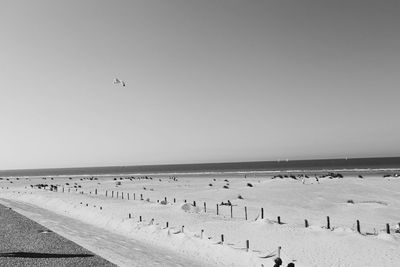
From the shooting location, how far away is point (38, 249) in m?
25.6

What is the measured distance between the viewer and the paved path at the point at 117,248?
77.6 feet

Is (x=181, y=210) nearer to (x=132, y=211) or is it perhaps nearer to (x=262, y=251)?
(x=132, y=211)

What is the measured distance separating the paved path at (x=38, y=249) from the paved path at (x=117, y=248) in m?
1.19

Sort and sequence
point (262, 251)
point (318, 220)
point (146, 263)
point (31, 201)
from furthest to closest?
point (31, 201), point (318, 220), point (262, 251), point (146, 263)

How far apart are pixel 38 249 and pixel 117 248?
5.39 meters

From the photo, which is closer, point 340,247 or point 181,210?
point 340,247

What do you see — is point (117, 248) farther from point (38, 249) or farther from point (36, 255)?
point (36, 255)

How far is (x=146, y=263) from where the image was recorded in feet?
76.0

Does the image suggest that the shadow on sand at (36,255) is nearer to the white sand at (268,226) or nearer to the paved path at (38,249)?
the paved path at (38,249)

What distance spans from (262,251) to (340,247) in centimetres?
517

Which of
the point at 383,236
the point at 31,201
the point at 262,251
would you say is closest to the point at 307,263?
the point at 262,251

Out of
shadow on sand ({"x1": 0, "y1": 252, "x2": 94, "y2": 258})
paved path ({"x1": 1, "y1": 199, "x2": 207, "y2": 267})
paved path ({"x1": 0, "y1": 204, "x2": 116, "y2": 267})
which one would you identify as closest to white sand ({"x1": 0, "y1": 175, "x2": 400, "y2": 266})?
paved path ({"x1": 1, "y1": 199, "x2": 207, "y2": 267})

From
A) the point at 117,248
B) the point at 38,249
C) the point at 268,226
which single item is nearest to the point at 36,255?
the point at 38,249

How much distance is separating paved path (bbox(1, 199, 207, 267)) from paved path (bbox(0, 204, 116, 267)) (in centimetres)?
119
